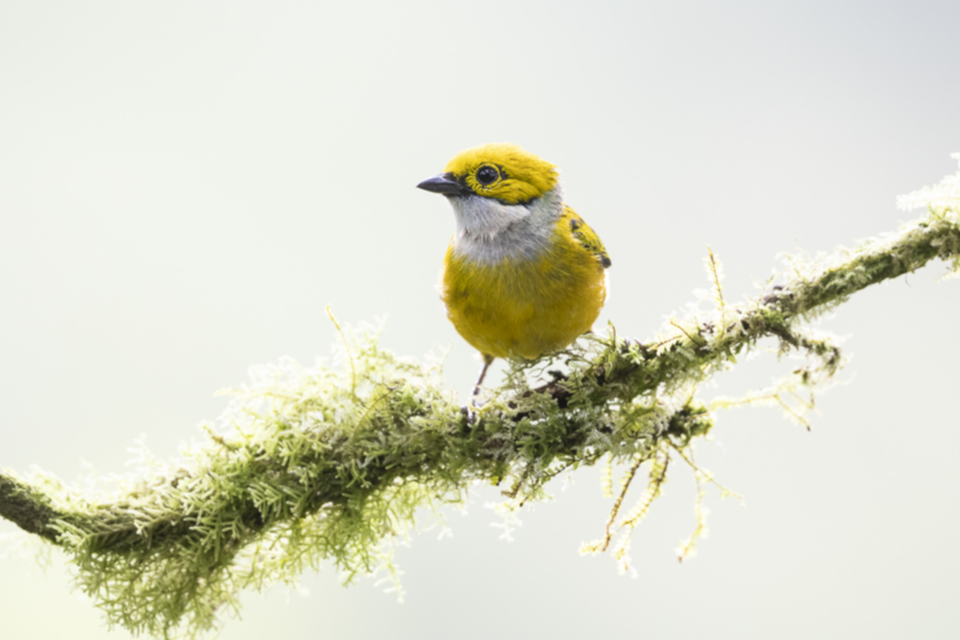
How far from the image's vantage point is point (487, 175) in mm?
2861

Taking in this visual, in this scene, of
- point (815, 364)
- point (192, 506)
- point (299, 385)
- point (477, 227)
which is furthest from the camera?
point (477, 227)

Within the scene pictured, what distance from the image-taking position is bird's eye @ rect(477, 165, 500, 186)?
2.85 meters

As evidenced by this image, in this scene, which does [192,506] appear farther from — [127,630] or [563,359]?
[563,359]

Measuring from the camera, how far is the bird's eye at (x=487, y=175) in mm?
2854

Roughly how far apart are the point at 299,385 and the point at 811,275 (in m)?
1.72

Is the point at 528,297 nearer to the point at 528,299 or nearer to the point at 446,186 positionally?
the point at 528,299

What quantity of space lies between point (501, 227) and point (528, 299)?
1.09 feet

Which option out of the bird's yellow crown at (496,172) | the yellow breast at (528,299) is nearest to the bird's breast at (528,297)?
the yellow breast at (528,299)

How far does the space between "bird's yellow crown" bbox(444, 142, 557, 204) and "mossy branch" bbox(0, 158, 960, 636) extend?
0.74 meters

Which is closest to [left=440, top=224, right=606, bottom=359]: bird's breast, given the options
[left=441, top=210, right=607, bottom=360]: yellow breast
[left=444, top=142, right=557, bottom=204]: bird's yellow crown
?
[left=441, top=210, right=607, bottom=360]: yellow breast

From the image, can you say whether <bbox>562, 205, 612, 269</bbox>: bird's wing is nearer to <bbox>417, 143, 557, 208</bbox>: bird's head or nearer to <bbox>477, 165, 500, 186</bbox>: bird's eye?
<bbox>417, 143, 557, 208</bbox>: bird's head

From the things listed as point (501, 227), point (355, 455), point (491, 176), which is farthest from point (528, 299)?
point (355, 455)

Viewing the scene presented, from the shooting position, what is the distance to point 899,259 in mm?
2334

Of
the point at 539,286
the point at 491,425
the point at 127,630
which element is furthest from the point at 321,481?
the point at 539,286
